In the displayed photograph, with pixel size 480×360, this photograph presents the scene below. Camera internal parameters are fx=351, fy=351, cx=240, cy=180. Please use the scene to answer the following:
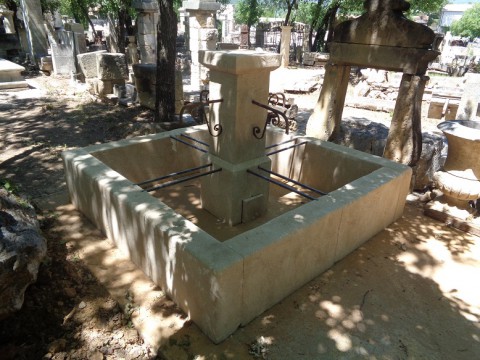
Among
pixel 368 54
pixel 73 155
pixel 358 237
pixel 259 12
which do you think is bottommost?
pixel 358 237

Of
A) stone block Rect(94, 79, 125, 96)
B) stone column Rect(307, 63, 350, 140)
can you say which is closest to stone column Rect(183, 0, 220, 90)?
stone block Rect(94, 79, 125, 96)

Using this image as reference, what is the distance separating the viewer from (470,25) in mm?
42875

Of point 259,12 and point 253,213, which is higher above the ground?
point 259,12

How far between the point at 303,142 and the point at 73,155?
2.84 m

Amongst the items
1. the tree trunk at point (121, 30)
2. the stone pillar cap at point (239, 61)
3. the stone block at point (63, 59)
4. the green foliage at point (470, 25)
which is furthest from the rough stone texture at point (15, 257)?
the green foliage at point (470, 25)

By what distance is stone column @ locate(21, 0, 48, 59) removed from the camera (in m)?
13.5

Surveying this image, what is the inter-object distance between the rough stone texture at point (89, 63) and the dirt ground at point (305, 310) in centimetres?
742

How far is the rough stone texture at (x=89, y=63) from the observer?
10281 mm

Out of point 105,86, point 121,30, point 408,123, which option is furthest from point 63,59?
point 408,123

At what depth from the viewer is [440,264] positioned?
352cm

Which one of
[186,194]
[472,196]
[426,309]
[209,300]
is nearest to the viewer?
[209,300]

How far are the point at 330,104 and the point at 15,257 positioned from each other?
15.1 feet

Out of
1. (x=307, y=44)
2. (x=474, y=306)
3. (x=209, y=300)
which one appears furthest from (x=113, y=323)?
(x=307, y=44)

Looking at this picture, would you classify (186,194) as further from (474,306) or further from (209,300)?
(474,306)
